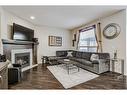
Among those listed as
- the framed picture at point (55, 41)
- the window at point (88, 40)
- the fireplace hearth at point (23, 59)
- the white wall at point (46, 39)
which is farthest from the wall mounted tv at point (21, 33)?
the window at point (88, 40)

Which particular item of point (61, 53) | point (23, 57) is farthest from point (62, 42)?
point (23, 57)

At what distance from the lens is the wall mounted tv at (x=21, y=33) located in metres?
4.75

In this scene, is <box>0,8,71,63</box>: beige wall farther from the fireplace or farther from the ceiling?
the fireplace

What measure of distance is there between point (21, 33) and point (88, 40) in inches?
135

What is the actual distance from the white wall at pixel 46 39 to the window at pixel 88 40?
1.20 m

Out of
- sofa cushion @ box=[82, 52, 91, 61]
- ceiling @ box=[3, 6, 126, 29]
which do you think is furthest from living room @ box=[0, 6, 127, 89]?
sofa cushion @ box=[82, 52, 91, 61]

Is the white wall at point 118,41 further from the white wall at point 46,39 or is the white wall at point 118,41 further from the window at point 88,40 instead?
the white wall at point 46,39

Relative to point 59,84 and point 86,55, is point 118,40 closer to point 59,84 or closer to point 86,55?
point 86,55

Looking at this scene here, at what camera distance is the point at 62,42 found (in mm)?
8180

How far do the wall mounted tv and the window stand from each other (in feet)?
9.37

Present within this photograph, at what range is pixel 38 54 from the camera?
7125mm

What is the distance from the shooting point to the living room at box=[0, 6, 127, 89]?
3496 mm
